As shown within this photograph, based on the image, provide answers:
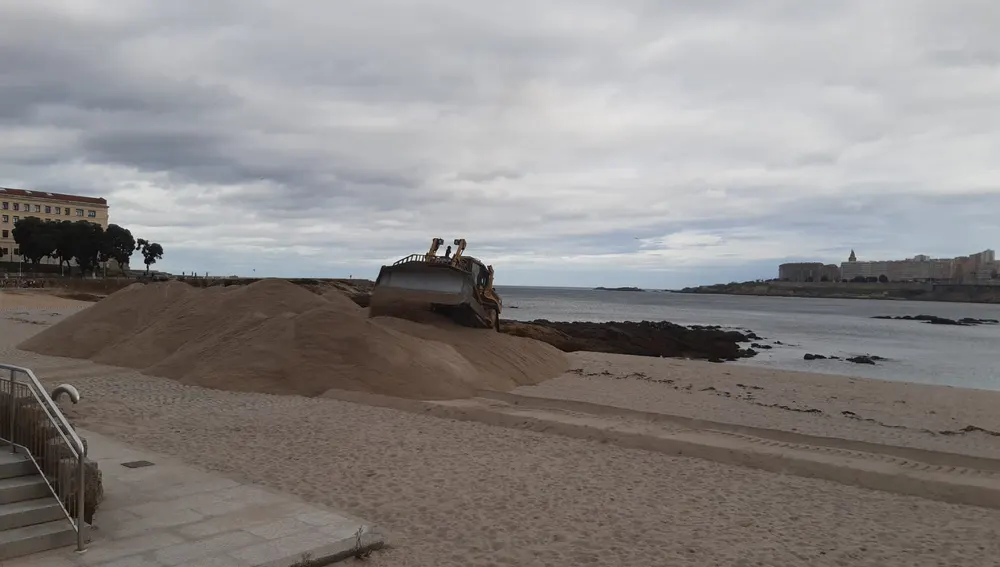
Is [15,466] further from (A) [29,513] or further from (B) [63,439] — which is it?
(B) [63,439]

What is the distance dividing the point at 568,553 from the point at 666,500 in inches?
81.5

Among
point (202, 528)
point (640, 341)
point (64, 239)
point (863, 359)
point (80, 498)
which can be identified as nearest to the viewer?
point (80, 498)

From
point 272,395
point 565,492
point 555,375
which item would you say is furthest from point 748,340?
point 565,492

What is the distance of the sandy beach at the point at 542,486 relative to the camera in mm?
6285

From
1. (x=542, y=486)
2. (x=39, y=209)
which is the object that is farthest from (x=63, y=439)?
(x=39, y=209)

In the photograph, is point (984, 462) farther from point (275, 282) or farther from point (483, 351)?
point (275, 282)

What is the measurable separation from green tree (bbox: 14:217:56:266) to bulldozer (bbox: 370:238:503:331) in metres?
62.3

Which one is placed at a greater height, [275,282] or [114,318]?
[275,282]

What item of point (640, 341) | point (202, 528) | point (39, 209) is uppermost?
point (39, 209)

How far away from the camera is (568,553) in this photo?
6.10 meters

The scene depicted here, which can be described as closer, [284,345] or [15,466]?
[15,466]

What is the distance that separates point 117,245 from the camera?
76.5 meters

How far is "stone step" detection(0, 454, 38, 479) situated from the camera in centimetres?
583

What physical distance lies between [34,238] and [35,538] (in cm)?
7513
